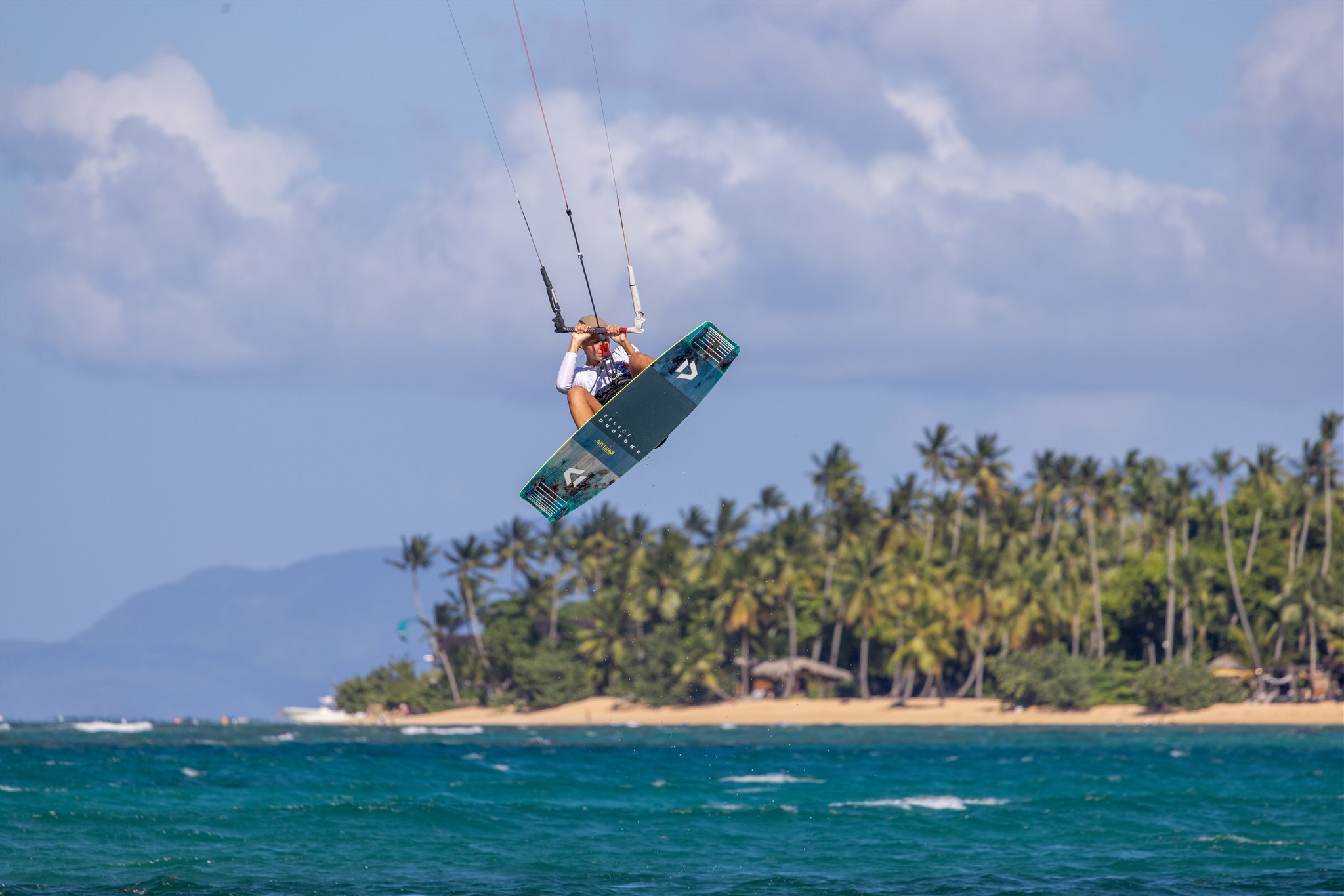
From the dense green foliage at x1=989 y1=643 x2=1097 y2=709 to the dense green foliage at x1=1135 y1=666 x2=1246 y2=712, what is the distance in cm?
363

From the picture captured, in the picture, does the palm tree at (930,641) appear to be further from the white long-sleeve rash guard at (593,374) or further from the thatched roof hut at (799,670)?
the white long-sleeve rash guard at (593,374)

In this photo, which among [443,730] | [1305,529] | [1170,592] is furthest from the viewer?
[443,730]

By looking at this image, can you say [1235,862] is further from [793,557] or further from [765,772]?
[793,557]

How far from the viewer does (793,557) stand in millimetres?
114750

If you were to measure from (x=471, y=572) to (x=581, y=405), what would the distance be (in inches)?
4129

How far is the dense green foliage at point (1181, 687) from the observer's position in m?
104

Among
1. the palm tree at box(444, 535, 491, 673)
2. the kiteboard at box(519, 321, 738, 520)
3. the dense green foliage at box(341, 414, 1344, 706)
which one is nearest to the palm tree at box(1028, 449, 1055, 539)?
the dense green foliage at box(341, 414, 1344, 706)

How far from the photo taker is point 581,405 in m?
25.4

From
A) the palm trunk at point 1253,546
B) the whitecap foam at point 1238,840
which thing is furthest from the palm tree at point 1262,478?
the whitecap foam at point 1238,840

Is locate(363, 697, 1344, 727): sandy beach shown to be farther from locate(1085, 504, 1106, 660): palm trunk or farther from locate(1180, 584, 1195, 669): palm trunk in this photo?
locate(1085, 504, 1106, 660): palm trunk

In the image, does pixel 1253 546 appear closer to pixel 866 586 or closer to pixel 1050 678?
pixel 1050 678

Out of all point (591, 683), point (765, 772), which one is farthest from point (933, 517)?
point (765, 772)

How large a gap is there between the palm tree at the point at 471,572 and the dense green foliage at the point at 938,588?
0.71 feet

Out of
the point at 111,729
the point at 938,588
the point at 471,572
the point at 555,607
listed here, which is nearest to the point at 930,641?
the point at 938,588
